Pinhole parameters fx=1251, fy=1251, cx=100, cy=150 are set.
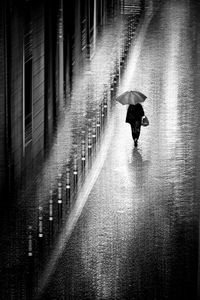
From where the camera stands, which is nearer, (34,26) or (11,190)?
(11,190)

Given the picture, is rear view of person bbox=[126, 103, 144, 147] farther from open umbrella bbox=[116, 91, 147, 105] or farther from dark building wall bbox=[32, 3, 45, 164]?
dark building wall bbox=[32, 3, 45, 164]

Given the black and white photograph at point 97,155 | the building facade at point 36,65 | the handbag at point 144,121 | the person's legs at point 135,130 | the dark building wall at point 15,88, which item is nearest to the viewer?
the black and white photograph at point 97,155

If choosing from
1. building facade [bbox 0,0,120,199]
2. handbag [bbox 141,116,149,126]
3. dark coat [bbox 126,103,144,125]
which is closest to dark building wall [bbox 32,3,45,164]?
building facade [bbox 0,0,120,199]

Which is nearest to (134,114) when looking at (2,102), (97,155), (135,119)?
(135,119)

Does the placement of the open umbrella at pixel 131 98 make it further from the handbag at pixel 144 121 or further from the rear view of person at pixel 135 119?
the handbag at pixel 144 121

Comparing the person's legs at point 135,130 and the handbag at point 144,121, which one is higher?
the handbag at point 144,121

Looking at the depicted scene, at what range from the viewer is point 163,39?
39.0 metres

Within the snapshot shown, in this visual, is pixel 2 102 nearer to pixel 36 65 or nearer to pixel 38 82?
pixel 38 82

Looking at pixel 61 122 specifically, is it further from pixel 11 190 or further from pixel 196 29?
pixel 196 29

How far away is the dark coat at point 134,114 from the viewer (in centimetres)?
2752

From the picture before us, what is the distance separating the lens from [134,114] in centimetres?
2759

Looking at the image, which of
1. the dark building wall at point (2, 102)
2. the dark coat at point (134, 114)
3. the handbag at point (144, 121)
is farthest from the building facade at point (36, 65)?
the handbag at point (144, 121)

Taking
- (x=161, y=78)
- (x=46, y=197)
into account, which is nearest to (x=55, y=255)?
(x=46, y=197)

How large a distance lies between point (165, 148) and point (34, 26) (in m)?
11.7
